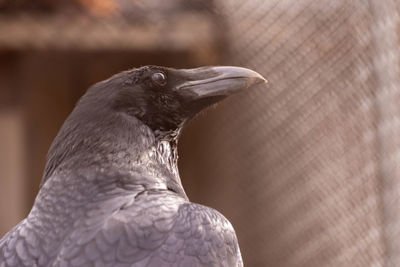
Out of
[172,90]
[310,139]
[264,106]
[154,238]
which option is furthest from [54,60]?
[154,238]

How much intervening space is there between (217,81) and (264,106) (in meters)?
1.34

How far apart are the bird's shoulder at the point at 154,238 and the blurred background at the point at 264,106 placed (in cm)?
53

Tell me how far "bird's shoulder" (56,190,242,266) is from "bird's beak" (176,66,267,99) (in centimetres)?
36

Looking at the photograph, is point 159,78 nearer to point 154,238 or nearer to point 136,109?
point 136,109

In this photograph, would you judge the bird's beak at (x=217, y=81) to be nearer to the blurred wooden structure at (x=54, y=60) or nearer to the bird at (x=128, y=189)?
the bird at (x=128, y=189)

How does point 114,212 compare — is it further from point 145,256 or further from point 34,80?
point 34,80

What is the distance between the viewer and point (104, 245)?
1655 millimetres

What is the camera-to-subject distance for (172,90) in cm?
206

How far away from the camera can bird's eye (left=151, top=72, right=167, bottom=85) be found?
204cm

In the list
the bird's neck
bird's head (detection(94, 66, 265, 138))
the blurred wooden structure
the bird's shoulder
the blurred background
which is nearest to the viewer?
the bird's shoulder

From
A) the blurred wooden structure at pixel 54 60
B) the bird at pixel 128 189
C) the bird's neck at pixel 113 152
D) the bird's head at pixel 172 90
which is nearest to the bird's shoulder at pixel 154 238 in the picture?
the bird at pixel 128 189

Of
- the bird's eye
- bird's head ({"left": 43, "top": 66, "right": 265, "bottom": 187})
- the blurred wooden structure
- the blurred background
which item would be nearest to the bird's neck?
bird's head ({"left": 43, "top": 66, "right": 265, "bottom": 187})

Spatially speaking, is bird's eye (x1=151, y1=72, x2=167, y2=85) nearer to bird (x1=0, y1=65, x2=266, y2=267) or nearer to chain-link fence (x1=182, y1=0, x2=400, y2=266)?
bird (x1=0, y1=65, x2=266, y2=267)

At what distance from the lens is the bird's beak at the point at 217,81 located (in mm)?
2037
